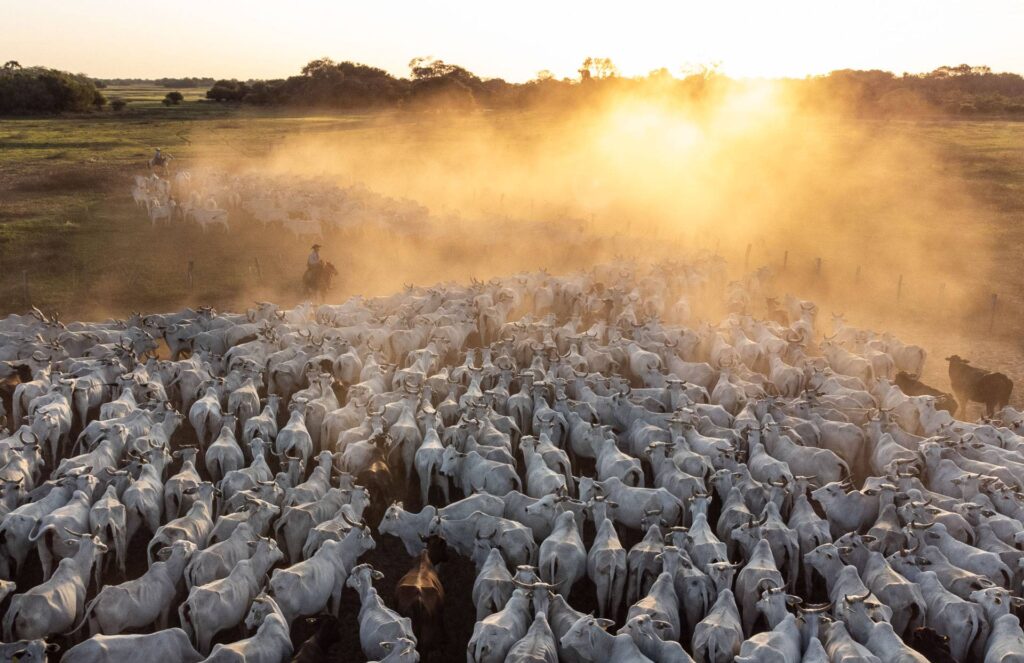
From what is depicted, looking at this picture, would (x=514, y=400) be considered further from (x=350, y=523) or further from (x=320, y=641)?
(x=320, y=641)

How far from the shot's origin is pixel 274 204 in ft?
113

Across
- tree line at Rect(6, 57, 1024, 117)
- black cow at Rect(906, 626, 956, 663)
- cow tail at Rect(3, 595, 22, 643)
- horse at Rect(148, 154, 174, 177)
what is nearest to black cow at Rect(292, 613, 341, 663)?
cow tail at Rect(3, 595, 22, 643)

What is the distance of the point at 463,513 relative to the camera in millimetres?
11539

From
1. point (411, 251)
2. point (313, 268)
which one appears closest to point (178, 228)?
point (411, 251)

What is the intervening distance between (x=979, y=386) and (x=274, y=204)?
2681cm

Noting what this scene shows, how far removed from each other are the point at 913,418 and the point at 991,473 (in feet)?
9.17

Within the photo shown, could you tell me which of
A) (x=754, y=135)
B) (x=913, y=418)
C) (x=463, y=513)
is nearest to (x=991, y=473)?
(x=913, y=418)

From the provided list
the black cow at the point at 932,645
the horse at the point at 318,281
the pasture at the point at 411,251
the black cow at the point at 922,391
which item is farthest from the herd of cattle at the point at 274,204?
the black cow at the point at 932,645

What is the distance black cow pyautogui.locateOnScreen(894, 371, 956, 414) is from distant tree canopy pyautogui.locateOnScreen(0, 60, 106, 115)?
206 feet

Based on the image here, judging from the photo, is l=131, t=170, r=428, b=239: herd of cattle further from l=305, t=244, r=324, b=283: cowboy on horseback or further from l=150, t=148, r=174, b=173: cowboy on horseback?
l=305, t=244, r=324, b=283: cowboy on horseback

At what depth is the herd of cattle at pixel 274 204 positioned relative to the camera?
Answer: 107 ft

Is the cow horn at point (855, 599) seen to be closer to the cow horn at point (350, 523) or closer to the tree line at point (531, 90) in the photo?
the cow horn at point (350, 523)

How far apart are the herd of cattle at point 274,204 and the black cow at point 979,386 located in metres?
20.1

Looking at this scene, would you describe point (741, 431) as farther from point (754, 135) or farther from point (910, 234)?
point (754, 135)
